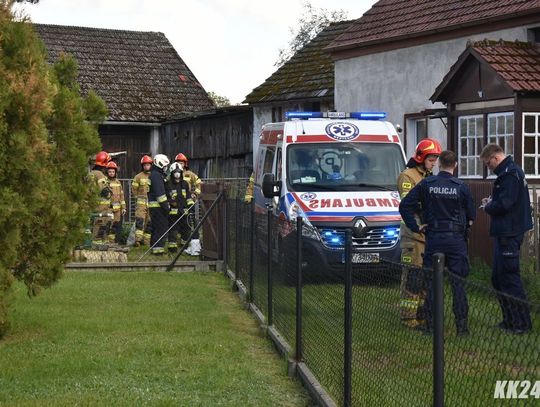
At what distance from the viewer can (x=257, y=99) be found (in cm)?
3416

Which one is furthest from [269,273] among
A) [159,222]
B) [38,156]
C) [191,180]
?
[191,180]

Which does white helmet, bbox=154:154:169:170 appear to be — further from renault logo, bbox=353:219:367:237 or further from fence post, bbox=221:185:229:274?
renault logo, bbox=353:219:367:237

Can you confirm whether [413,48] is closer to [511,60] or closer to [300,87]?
[511,60]

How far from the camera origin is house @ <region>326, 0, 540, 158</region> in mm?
21891

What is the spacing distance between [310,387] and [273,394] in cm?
32

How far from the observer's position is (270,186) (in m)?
16.6

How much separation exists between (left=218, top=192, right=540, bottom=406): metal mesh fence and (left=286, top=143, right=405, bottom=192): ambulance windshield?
5.03 metres

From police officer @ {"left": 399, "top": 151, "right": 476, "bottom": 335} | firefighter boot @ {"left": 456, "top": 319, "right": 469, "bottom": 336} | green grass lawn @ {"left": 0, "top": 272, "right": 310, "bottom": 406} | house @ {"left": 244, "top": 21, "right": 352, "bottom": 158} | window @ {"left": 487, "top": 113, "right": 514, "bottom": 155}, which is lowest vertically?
green grass lawn @ {"left": 0, "top": 272, "right": 310, "bottom": 406}

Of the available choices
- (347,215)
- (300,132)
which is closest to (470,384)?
(347,215)

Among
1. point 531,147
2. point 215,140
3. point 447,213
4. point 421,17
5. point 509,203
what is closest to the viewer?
point 447,213

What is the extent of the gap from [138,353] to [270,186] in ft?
22.2

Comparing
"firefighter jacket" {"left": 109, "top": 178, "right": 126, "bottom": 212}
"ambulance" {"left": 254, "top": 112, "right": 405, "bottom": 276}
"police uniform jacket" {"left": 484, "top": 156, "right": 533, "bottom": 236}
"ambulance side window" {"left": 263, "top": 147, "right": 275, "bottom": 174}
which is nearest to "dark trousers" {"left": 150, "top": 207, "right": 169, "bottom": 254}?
"firefighter jacket" {"left": 109, "top": 178, "right": 126, "bottom": 212}

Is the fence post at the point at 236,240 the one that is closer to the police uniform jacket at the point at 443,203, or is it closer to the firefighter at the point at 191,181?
the police uniform jacket at the point at 443,203

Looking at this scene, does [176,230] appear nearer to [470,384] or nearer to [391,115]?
[391,115]
